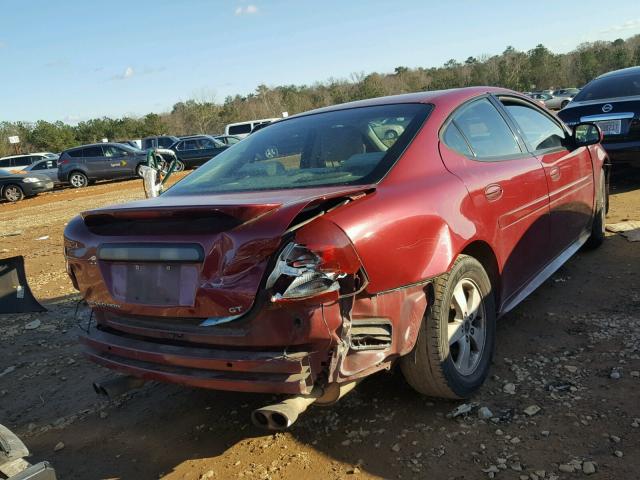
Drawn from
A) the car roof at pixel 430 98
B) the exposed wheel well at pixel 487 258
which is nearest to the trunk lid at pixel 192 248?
the exposed wheel well at pixel 487 258

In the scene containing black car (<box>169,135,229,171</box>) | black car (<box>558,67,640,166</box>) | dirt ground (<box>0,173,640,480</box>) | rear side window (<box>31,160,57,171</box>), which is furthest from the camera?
rear side window (<box>31,160,57,171</box>)

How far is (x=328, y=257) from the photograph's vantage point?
7.13ft

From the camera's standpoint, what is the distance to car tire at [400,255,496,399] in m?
2.62

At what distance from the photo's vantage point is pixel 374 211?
2387 millimetres

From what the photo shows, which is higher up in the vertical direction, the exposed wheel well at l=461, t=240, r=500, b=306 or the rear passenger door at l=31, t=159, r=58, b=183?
the rear passenger door at l=31, t=159, r=58, b=183

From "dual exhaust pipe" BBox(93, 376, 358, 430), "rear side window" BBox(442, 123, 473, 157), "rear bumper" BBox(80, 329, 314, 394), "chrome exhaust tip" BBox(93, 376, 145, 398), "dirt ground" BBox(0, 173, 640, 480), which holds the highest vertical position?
"rear side window" BBox(442, 123, 473, 157)

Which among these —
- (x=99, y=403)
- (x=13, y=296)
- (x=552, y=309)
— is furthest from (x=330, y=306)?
(x=13, y=296)

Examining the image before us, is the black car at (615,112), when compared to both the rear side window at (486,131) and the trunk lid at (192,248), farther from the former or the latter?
the trunk lid at (192,248)

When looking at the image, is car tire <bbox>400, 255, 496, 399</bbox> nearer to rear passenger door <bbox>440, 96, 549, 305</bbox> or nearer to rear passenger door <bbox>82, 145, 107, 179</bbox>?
rear passenger door <bbox>440, 96, 549, 305</bbox>

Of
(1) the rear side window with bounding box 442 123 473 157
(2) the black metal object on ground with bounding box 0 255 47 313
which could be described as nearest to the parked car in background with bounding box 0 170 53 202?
(2) the black metal object on ground with bounding box 0 255 47 313

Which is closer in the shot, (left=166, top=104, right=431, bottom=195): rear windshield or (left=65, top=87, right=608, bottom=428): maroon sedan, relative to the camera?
(left=65, top=87, right=608, bottom=428): maroon sedan

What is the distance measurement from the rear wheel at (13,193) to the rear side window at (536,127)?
63.6ft

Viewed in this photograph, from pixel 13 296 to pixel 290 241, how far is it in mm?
3598

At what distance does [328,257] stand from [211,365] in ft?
2.29
